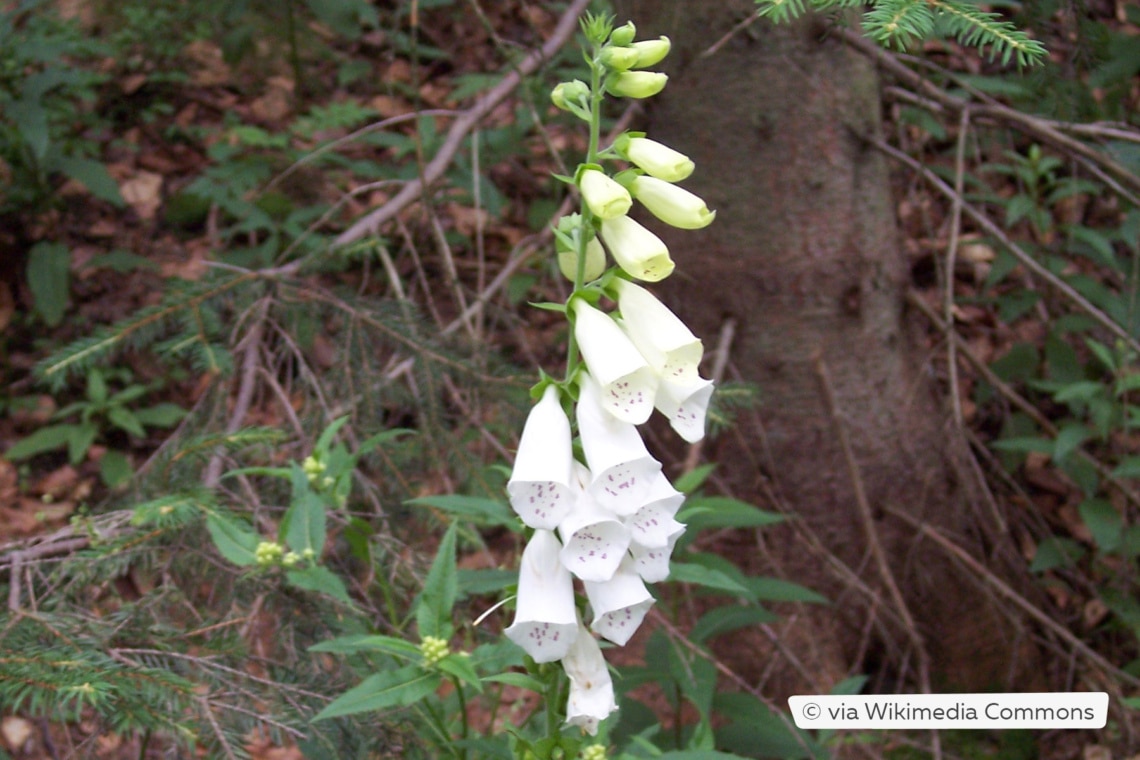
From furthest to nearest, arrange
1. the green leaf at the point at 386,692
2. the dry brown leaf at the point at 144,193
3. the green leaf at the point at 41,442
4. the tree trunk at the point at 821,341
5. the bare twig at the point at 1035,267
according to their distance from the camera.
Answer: the dry brown leaf at the point at 144,193 → the green leaf at the point at 41,442 → the tree trunk at the point at 821,341 → the bare twig at the point at 1035,267 → the green leaf at the point at 386,692

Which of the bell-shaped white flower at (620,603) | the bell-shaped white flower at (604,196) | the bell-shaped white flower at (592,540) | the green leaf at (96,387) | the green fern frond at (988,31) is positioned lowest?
the green leaf at (96,387)

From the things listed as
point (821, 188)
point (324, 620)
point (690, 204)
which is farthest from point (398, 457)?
point (821, 188)

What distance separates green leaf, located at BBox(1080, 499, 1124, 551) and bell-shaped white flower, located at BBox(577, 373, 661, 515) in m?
2.14

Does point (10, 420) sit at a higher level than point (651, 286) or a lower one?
lower

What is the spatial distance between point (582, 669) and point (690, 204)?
25.3 inches

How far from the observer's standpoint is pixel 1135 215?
8.66ft

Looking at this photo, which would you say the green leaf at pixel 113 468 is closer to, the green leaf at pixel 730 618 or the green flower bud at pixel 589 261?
the green leaf at pixel 730 618

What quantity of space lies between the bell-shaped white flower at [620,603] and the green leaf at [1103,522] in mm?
2122

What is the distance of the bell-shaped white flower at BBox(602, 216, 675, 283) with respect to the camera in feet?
3.96

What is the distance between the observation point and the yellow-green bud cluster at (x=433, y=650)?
1429 millimetres

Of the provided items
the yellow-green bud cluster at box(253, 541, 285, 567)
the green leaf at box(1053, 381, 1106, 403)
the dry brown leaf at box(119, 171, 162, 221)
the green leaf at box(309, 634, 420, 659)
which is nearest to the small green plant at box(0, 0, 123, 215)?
the dry brown leaf at box(119, 171, 162, 221)

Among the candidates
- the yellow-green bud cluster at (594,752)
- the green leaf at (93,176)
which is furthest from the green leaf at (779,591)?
the green leaf at (93,176)

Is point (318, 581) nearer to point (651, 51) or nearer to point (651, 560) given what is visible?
point (651, 560)

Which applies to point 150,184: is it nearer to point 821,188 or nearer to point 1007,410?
point 821,188
